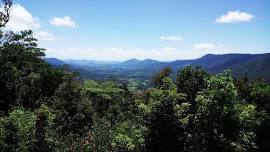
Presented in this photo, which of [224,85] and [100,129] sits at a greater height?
[224,85]

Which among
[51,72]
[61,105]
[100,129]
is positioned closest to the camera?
[100,129]

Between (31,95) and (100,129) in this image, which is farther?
(31,95)

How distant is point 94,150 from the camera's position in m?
23.9

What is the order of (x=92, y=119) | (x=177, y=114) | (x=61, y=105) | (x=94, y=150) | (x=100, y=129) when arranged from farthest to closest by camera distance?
(x=92, y=119) < (x=61, y=105) < (x=100, y=129) < (x=94, y=150) < (x=177, y=114)

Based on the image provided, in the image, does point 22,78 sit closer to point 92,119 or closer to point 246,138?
point 92,119

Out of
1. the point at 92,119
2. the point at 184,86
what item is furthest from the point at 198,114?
the point at 92,119

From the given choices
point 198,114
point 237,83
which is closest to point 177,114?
point 198,114

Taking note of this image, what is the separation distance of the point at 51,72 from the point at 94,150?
2878cm

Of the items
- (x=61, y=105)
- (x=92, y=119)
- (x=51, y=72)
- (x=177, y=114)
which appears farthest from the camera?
(x=51, y=72)

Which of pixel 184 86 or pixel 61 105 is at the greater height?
pixel 184 86

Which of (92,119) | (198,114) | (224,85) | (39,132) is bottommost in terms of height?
(92,119)

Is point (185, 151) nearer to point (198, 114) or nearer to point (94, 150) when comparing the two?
point (198, 114)

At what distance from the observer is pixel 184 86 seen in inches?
963

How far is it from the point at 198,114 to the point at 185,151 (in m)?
2.12
